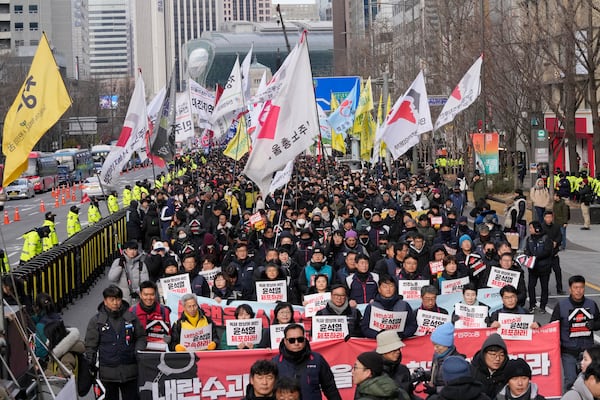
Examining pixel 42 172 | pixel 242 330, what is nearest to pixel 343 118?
pixel 242 330

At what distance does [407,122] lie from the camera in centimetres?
2705

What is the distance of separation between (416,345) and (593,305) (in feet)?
5.65

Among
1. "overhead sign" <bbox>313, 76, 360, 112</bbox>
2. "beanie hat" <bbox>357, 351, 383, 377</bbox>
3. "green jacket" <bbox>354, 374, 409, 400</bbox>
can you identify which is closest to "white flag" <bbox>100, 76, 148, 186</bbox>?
"beanie hat" <bbox>357, 351, 383, 377</bbox>

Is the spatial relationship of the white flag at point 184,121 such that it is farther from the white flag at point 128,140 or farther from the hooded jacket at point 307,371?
the hooded jacket at point 307,371

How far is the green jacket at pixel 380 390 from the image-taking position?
6.95 m

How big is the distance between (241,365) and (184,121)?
23036 millimetres

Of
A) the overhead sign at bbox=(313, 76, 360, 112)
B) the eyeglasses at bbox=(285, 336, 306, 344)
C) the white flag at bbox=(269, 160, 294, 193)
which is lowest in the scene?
the eyeglasses at bbox=(285, 336, 306, 344)

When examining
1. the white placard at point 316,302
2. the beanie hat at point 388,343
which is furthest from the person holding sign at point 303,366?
the white placard at point 316,302

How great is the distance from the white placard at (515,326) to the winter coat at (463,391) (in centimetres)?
391

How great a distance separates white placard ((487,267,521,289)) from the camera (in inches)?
540

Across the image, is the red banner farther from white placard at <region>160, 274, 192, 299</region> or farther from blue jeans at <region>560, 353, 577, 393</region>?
white placard at <region>160, 274, 192, 299</region>

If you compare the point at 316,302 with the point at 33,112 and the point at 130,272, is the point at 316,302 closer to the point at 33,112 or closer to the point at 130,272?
the point at 130,272

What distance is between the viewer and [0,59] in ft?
311

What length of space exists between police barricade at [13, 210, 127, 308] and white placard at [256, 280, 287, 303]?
3169 mm
